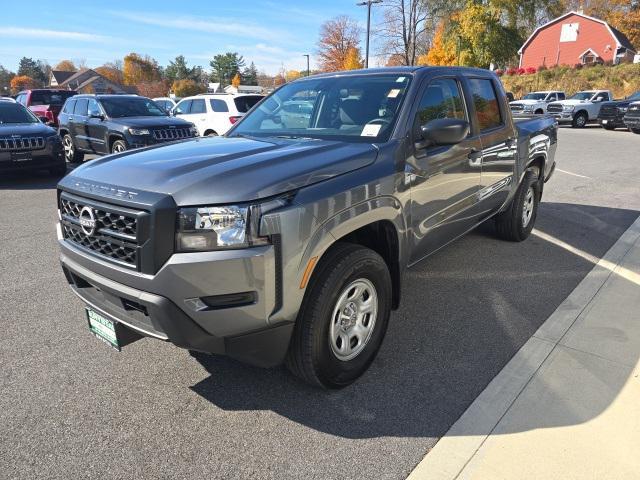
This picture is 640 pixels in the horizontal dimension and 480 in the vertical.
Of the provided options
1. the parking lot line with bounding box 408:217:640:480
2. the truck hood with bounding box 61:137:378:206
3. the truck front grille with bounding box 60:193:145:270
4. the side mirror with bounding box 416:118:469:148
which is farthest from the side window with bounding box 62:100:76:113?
the parking lot line with bounding box 408:217:640:480

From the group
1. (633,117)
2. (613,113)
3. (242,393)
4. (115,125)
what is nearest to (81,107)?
(115,125)

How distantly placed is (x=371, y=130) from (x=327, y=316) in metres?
1.33

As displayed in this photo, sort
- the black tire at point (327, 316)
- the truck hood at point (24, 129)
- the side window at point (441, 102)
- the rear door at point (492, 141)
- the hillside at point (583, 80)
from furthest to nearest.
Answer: the hillside at point (583, 80) → the truck hood at point (24, 129) → the rear door at point (492, 141) → the side window at point (441, 102) → the black tire at point (327, 316)

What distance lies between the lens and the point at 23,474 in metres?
2.22

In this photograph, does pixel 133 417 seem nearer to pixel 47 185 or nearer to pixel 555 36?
pixel 47 185

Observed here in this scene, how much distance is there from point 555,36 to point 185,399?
206ft

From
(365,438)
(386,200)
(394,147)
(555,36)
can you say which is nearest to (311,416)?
(365,438)

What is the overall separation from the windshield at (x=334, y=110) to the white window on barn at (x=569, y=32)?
59689mm

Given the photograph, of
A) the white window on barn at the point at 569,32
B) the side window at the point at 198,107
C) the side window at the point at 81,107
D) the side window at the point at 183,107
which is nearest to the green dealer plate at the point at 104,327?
the side window at the point at 81,107

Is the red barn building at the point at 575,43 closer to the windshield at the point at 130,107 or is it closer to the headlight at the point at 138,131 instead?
the windshield at the point at 130,107

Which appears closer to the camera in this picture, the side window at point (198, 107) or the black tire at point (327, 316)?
the black tire at point (327, 316)

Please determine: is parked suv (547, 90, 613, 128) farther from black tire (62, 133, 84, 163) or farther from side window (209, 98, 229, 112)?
black tire (62, 133, 84, 163)

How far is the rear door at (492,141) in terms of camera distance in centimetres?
420

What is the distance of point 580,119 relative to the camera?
25188mm
